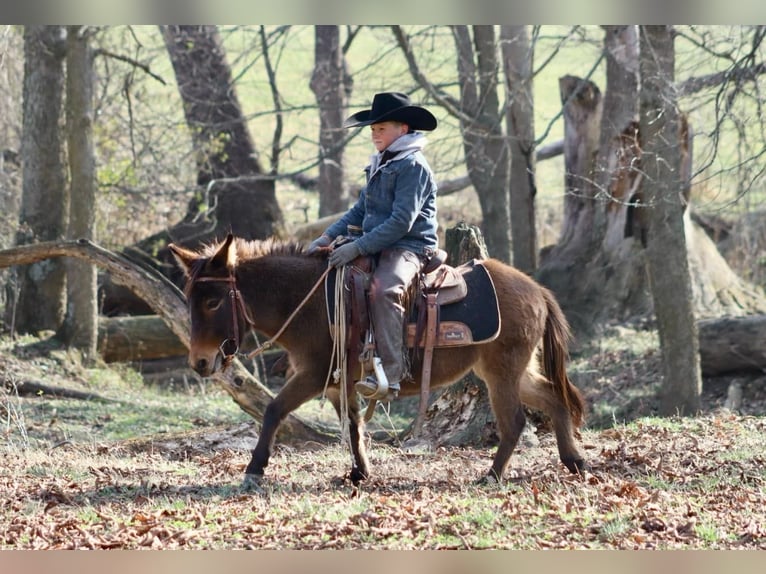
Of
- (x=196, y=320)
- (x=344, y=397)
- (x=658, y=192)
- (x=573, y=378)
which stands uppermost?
(x=658, y=192)

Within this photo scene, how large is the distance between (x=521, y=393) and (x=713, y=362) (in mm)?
6611

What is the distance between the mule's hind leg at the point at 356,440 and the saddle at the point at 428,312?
19 centimetres

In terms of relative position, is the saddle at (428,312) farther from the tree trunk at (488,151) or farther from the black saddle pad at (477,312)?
the tree trunk at (488,151)

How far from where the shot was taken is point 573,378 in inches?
617

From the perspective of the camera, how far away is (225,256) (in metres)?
7.67

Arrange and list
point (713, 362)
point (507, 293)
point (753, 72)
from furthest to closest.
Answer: point (713, 362), point (753, 72), point (507, 293)

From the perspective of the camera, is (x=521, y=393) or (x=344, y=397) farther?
(x=521, y=393)

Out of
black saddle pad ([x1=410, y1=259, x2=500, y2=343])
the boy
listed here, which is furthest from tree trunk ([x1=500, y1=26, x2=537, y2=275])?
the boy

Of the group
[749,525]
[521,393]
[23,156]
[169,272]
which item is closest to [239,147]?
[169,272]

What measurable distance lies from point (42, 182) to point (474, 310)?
10.9 metres

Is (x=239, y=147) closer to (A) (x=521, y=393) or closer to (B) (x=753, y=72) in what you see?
(B) (x=753, y=72)

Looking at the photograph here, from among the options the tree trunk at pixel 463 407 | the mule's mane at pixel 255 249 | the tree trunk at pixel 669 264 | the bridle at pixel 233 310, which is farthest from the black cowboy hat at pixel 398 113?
the tree trunk at pixel 669 264

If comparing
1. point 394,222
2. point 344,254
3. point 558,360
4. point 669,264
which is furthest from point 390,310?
point 669,264

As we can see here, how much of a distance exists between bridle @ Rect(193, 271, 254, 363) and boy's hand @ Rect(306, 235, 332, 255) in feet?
2.36
